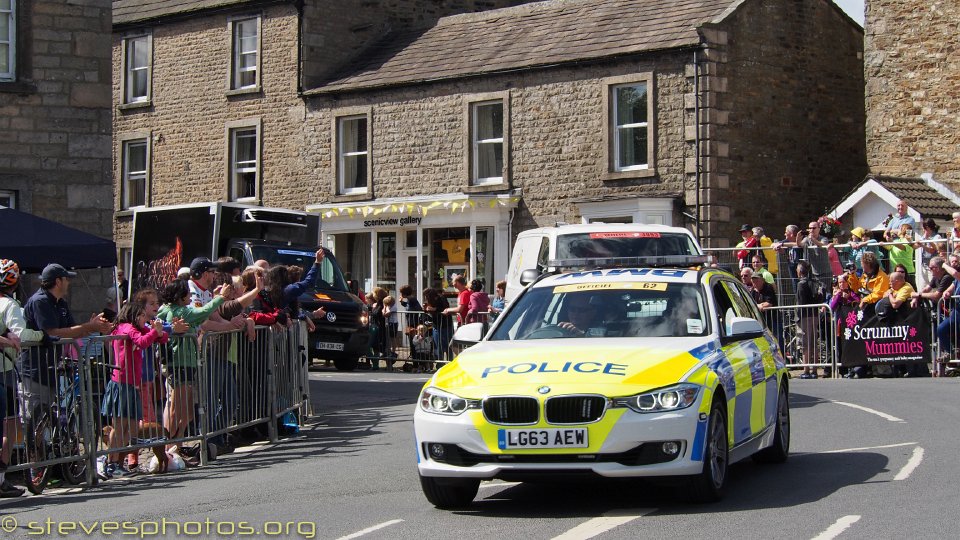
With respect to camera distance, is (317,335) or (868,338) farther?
(317,335)

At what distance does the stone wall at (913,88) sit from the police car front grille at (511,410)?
22590mm

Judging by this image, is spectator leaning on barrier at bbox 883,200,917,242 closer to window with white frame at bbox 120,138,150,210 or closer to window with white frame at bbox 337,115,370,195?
window with white frame at bbox 337,115,370,195

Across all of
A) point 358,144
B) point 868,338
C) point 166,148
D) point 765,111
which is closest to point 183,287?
point 868,338

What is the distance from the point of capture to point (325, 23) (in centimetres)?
3775

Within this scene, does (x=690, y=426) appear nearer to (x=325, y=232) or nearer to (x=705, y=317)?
(x=705, y=317)

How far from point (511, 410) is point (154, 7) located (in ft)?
112

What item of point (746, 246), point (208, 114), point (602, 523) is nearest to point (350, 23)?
point (208, 114)

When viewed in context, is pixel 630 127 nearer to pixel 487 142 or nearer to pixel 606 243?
pixel 487 142

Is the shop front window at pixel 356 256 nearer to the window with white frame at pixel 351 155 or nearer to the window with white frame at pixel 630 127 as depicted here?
the window with white frame at pixel 351 155

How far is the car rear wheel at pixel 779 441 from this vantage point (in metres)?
11.8

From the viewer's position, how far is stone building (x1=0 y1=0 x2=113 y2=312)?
22.0m

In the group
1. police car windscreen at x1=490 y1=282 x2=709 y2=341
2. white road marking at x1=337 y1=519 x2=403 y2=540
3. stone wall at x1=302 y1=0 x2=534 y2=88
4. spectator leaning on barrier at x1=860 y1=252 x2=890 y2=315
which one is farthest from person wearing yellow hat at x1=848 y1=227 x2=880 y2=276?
stone wall at x1=302 y1=0 x2=534 y2=88

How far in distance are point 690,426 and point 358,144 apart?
28.0 metres

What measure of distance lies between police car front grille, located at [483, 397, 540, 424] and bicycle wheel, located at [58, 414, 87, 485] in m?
4.30
